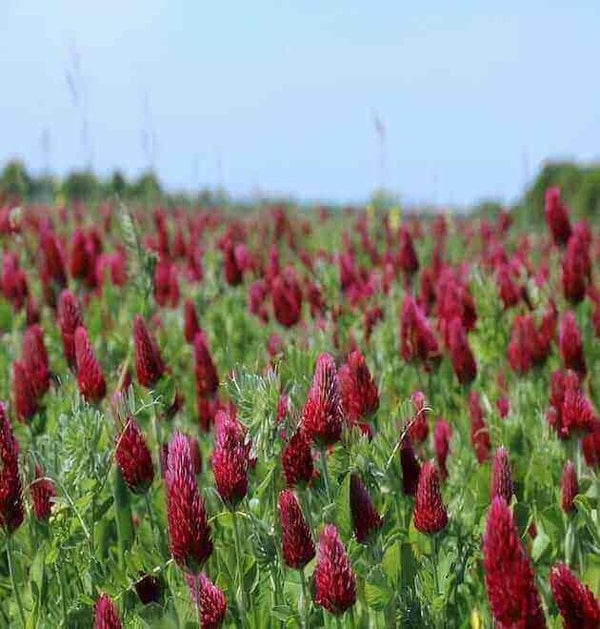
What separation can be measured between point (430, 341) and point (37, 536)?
1199mm

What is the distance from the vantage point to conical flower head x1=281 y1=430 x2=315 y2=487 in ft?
6.31

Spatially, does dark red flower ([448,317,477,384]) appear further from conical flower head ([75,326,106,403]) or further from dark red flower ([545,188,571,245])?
dark red flower ([545,188,571,245])

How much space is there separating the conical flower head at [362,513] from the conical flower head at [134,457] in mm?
384

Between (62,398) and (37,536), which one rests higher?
(62,398)

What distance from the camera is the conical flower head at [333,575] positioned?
1602mm

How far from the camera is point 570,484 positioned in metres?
2.23

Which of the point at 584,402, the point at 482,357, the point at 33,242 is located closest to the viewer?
the point at 584,402

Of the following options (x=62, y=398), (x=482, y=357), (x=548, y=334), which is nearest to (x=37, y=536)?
(x=62, y=398)

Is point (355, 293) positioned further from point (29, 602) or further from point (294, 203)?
point (294, 203)

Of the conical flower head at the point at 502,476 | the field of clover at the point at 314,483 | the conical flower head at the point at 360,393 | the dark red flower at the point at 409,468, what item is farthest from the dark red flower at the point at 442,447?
the conical flower head at the point at 502,476

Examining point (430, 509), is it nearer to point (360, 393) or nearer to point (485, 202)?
point (360, 393)

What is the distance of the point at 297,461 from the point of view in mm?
1948

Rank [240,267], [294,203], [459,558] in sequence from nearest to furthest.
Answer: [459,558]
[240,267]
[294,203]

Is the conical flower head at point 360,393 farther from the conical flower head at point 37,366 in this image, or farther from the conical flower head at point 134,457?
the conical flower head at point 37,366
